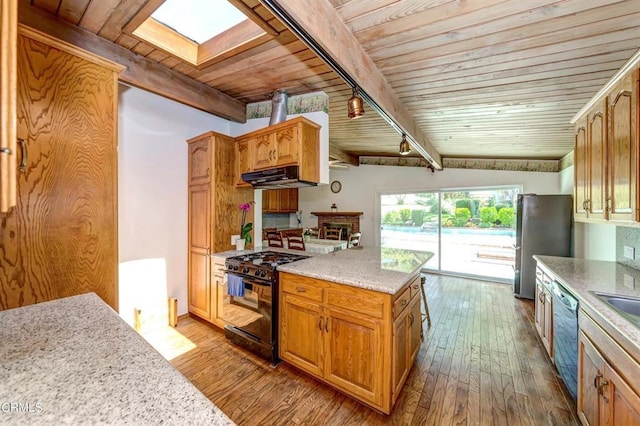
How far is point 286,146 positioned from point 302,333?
1823 mm

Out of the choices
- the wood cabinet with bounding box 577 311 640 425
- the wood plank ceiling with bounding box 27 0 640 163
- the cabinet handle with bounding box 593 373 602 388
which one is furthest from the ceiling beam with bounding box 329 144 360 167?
the cabinet handle with bounding box 593 373 602 388

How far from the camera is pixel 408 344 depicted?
2043 millimetres

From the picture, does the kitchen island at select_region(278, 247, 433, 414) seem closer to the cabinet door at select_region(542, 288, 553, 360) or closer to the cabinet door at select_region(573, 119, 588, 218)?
the cabinet door at select_region(542, 288, 553, 360)

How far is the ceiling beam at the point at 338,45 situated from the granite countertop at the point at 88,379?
4.82ft

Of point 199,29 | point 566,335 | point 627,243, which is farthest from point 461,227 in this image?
point 199,29

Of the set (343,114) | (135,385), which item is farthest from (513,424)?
(343,114)

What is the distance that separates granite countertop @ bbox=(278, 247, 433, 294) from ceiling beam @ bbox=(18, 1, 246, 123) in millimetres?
2099

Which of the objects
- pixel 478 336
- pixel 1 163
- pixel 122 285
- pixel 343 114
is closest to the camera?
pixel 1 163

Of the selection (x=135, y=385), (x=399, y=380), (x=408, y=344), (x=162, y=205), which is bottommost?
(x=399, y=380)

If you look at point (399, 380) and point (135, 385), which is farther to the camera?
point (399, 380)

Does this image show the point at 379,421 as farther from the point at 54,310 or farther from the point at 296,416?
the point at 54,310

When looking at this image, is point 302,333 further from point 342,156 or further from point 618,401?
point 342,156

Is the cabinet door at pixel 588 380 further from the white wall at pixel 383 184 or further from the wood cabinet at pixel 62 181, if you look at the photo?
the white wall at pixel 383 184

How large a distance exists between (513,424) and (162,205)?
3740mm
